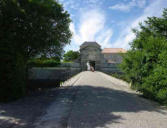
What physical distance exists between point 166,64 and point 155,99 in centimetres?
195

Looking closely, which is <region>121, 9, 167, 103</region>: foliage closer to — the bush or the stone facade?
the bush

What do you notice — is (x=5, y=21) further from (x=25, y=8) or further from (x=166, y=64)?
(x=166, y=64)

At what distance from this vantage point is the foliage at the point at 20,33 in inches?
267

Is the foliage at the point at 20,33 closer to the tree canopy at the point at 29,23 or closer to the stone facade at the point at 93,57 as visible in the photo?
the tree canopy at the point at 29,23

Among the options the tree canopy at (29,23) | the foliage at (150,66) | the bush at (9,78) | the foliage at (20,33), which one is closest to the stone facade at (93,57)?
the foliage at (150,66)

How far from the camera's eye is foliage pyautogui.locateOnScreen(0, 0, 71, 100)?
22.3 feet

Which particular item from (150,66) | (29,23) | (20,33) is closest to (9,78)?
(20,33)

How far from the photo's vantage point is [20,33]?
7.64m

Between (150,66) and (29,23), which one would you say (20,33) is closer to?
(29,23)

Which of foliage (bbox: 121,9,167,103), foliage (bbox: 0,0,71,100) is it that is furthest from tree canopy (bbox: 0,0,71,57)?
foliage (bbox: 121,9,167,103)

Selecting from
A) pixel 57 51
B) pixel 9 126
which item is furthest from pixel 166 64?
pixel 57 51

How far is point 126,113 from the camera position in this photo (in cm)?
523

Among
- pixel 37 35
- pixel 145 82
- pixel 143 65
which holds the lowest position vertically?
pixel 145 82

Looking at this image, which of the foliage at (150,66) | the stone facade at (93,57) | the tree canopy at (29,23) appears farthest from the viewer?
the stone facade at (93,57)
